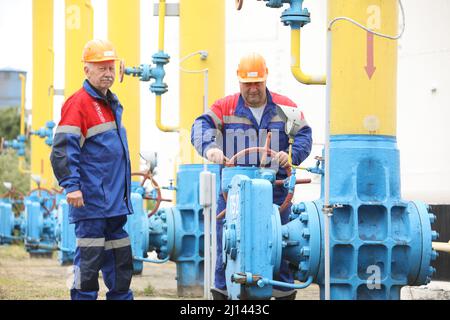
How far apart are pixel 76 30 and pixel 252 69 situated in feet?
31.6

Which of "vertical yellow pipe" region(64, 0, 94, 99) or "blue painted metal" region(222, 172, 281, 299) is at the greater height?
"vertical yellow pipe" region(64, 0, 94, 99)

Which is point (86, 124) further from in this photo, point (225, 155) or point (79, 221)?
point (225, 155)

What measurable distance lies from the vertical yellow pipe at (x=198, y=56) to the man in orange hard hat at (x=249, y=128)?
346 centimetres

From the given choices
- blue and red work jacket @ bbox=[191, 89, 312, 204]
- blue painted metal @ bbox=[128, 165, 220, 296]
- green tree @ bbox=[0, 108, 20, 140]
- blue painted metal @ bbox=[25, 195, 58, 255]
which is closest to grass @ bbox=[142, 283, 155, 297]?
blue painted metal @ bbox=[128, 165, 220, 296]

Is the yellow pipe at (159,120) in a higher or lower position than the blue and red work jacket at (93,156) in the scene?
higher

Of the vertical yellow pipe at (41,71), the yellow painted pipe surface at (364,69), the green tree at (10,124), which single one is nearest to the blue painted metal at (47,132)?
the vertical yellow pipe at (41,71)

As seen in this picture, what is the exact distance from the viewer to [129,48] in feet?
47.8

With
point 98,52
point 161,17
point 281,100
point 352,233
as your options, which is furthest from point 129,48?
point 352,233

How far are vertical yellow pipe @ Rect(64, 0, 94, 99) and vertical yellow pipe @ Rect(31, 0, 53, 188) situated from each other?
395 centimetres

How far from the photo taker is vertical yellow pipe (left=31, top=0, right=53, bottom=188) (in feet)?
70.9

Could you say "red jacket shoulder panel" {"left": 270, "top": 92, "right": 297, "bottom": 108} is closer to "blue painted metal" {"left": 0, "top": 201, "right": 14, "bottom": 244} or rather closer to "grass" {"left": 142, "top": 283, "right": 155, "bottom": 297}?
"grass" {"left": 142, "top": 283, "right": 155, "bottom": 297}

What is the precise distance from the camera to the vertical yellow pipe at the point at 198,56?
12.0 m

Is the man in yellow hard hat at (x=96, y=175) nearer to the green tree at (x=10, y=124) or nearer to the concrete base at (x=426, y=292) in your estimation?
the concrete base at (x=426, y=292)

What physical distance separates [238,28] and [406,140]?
794 cm
